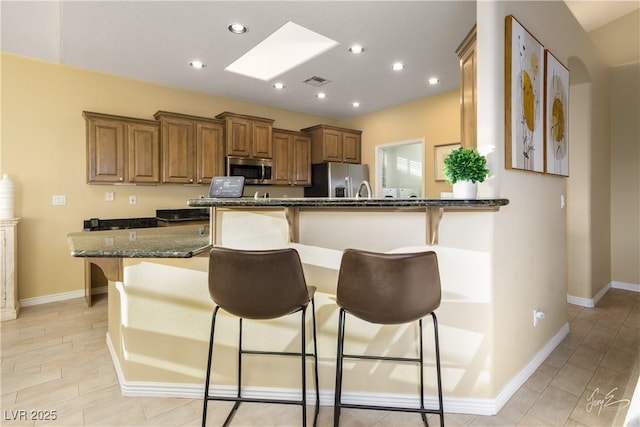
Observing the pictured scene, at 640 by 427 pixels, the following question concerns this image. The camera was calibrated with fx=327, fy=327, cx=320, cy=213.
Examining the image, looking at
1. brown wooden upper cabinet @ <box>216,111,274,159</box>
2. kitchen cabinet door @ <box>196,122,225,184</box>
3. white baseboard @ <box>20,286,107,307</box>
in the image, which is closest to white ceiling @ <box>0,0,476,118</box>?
brown wooden upper cabinet @ <box>216,111,274,159</box>

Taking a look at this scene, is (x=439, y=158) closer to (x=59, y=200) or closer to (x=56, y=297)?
(x=59, y=200)

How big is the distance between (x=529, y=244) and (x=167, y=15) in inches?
127

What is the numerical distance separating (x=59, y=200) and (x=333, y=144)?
12.4 feet

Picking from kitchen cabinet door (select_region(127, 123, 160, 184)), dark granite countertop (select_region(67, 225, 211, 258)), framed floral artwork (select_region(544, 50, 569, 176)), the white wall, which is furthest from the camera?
kitchen cabinet door (select_region(127, 123, 160, 184))

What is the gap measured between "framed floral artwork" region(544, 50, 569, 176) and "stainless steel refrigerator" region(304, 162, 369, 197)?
2.88m

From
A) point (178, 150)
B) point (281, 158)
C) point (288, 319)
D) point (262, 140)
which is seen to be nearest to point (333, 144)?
point (281, 158)

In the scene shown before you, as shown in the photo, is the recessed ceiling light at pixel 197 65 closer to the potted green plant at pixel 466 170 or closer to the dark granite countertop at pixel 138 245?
Result: the dark granite countertop at pixel 138 245

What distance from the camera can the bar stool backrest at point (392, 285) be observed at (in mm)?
1381

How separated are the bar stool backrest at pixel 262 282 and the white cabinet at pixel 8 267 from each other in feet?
10.0

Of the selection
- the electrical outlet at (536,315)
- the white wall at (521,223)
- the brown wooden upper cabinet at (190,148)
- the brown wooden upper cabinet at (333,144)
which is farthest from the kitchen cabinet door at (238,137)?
the electrical outlet at (536,315)

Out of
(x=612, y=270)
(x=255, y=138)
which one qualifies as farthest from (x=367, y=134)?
(x=612, y=270)

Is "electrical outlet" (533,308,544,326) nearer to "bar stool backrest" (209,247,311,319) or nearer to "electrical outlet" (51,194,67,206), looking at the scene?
"bar stool backrest" (209,247,311,319)

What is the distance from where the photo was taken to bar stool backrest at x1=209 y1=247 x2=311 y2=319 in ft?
4.74

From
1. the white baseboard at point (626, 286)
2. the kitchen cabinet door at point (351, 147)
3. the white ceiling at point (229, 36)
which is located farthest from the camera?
the kitchen cabinet door at point (351, 147)
